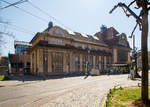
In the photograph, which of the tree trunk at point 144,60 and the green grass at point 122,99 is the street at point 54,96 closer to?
the green grass at point 122,99

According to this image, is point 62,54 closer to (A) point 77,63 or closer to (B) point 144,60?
(A) point 77,63

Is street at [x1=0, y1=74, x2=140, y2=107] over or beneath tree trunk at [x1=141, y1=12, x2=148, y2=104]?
beneath

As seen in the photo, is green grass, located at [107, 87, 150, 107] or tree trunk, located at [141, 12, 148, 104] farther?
green grass, located at [107, 87, 150, 107]

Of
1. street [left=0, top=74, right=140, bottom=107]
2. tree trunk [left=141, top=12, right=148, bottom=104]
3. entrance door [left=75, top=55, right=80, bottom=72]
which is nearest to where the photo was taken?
tree trunk [left=141, top=12, right=148, bottom=104]

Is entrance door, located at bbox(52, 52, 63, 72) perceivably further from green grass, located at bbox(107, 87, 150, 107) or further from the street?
green grass, located at bbox(107, 87, 150, 107)

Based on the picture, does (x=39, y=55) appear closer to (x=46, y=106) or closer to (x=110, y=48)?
(x=46, y=106)

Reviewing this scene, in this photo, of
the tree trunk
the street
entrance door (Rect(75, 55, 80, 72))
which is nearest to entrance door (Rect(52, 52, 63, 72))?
entrance door (Rect(75, 55, 80, 72))

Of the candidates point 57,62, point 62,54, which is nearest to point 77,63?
point 62,54

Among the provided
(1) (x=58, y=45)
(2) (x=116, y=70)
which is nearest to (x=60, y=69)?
(1) (x=58, y=45)

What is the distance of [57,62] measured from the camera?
92.2ft

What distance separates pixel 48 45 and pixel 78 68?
1118 centimetres

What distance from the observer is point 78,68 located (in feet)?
107

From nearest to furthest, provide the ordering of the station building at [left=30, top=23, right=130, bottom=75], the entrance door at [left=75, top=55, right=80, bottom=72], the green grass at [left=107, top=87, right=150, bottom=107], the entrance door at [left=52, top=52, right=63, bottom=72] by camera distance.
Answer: the green grass at [left=107, top=87, right=150, bottom=107] < the station building at [left=30, top=23, right=130, bottom=75] < the entrance door at [left=52, top=52, right=63, bottom=72] < the entrance door at [left=75, top=55, right=80, bottom=72]

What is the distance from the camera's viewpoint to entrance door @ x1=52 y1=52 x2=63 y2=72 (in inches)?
1080
